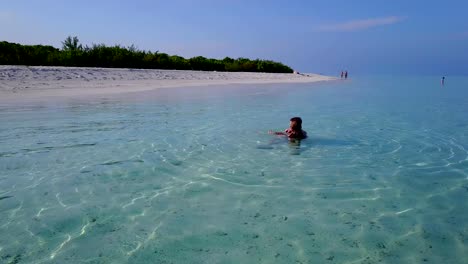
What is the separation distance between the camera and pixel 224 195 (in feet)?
15.3

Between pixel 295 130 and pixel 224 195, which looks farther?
pixel 295 130

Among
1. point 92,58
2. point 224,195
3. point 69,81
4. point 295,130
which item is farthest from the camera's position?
point 92,58

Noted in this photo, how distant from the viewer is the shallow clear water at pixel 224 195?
3303 millimetres

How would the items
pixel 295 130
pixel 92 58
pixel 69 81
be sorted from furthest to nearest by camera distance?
1. pixel 92 58
2. pixel 69 81
3. pixel 295 130

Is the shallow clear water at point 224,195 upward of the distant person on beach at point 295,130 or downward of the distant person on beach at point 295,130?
downward

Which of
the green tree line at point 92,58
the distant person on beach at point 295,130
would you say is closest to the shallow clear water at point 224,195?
the distant person on beach at point 295,130

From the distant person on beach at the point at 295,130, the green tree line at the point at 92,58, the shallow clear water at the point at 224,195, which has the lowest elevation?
the shallow clear water at the point at 224,195

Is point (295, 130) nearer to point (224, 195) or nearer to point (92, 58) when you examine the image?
point (224, 195)

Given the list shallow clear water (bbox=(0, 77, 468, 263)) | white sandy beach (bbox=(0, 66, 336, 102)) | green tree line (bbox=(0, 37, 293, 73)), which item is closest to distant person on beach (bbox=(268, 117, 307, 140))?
shallow clear water (bbox=(0, 77, 468, 263))

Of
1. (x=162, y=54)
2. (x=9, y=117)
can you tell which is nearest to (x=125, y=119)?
(x=9, y=117)

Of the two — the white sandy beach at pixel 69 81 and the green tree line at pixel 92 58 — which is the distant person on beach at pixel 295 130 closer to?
the white sandy beach at pixel 69 81

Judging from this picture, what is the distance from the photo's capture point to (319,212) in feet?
13.5

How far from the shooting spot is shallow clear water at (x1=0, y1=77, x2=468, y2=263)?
3303 millimetres

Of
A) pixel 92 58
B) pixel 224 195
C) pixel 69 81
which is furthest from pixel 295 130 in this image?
pixel 92 58
